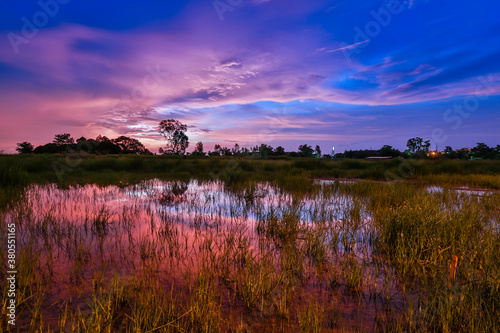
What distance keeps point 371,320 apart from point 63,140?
77.3m

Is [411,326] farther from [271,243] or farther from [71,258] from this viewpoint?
[71,258]

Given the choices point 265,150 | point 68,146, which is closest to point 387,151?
point 265,150

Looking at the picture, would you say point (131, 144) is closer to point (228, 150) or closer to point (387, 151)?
point (228, 150)

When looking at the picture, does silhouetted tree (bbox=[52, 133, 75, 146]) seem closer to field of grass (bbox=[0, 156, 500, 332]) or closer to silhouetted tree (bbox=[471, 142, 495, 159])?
field of grass (bbox=[0, 156, 500, 332])

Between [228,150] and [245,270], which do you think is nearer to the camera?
[245,270]

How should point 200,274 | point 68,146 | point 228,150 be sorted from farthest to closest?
1. point 228,150
2. point 68,146
3. point 200,274

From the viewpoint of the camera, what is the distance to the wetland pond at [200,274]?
2.57m

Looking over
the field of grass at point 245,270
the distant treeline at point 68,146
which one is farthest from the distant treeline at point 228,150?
the field of grass at point 245,270

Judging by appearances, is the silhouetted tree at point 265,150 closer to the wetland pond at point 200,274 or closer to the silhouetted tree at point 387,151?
the silhouetted tree at point 387,151

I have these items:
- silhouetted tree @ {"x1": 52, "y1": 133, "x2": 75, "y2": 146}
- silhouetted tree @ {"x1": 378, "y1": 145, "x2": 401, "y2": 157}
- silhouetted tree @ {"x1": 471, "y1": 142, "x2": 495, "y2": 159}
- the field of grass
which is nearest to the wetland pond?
the field of grass

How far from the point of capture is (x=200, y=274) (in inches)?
126

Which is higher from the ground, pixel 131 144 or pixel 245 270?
pixel 131 144

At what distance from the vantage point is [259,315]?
2758 millimetres

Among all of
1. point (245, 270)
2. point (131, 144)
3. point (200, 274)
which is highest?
point (131, 144)
